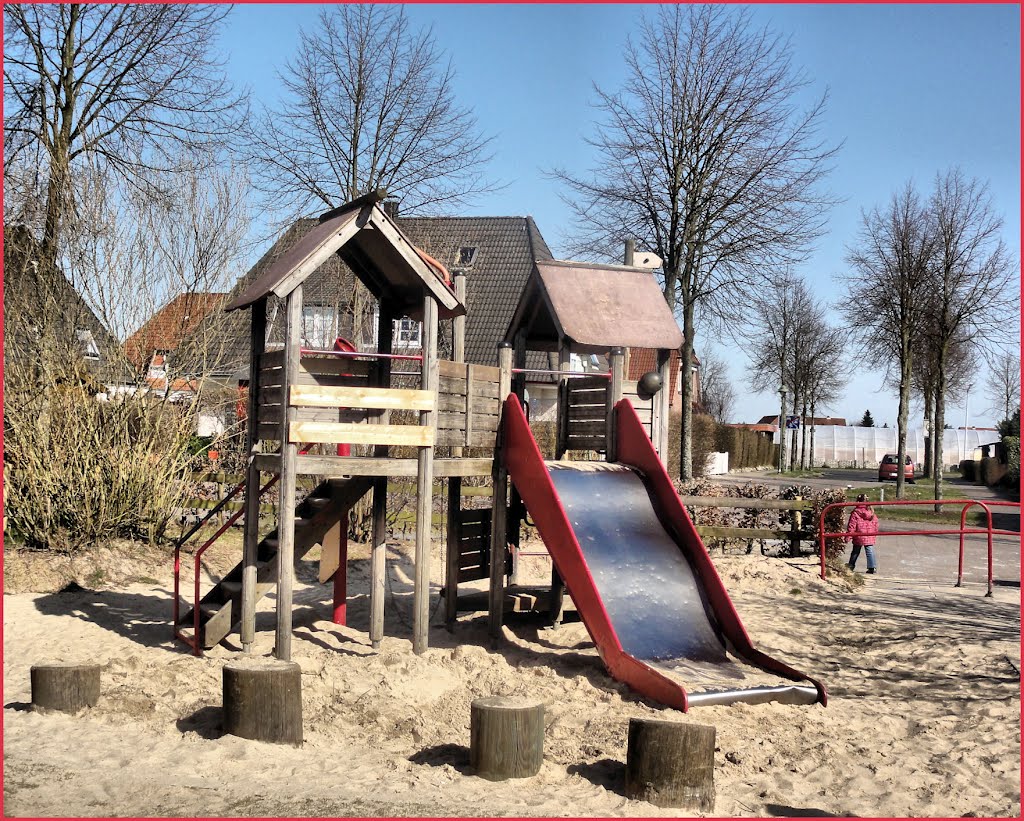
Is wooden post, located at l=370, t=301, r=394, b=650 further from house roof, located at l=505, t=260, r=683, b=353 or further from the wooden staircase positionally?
house roof, located at l=505, t=260, r=683, b=353

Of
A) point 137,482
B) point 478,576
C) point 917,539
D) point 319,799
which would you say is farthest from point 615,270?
point 917,539

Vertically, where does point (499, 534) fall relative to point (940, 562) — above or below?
above

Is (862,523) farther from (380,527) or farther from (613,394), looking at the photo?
(380,527)

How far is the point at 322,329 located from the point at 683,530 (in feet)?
38.5

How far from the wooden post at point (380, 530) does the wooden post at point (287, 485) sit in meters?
0.94

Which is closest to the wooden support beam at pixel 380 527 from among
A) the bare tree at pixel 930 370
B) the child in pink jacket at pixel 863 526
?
the child in pink jacket at pixel 863 526

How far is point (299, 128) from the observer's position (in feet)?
70.6

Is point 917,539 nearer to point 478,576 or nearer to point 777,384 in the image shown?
point 478,576

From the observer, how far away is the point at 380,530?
32.6 feet

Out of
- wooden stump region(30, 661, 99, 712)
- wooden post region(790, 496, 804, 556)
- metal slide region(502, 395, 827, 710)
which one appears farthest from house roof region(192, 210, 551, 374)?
wooden stump region(30, 661, 99, 712)

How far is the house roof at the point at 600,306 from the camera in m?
11.1

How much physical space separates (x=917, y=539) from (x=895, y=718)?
45.1ft

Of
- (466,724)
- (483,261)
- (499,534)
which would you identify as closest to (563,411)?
(499,534)

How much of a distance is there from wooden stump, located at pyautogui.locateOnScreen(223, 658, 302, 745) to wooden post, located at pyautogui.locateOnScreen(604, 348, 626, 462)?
472cm
